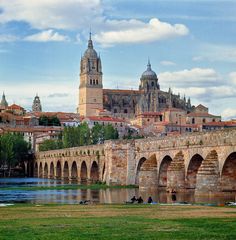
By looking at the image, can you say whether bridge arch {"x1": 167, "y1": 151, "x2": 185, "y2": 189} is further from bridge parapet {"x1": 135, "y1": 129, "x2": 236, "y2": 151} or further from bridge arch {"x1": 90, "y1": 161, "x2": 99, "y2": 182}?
bridge arch {"x1": 90, "y1": 161, "x2": 99, "y2": 182}

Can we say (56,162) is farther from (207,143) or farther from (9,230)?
(9,230)

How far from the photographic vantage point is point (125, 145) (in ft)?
230

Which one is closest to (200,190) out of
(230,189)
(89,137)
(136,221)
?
(230,189)

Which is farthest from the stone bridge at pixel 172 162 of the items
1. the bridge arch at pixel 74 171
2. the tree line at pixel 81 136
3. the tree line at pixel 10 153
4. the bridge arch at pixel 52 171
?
the tree line at pixel 81 136

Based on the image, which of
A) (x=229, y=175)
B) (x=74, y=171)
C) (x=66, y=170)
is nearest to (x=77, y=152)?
(x=74, y=171)

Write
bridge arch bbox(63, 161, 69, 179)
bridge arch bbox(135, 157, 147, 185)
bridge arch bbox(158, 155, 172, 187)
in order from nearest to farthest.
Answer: bridge arch bbox(158, 155, 172, 187) → bridge arch bbox(135, 157, 147, 185) → bridge arch bbox(63, 161, 69, 179)

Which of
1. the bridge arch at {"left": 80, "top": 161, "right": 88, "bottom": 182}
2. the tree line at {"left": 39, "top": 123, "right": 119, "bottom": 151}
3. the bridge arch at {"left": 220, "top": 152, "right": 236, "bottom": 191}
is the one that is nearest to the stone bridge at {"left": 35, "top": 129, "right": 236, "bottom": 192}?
the bridge arch at {"left": 220, "top": 152, "right": 236, "bottom": 191}

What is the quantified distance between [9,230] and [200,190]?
90.7 feet

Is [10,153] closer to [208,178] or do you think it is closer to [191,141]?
[191,141]

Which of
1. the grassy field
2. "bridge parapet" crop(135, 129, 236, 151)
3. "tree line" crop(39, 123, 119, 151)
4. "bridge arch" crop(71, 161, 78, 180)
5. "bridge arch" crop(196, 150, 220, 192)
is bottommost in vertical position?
the grassy field

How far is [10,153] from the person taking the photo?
4877 inches

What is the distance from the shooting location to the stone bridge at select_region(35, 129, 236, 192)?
156 feet

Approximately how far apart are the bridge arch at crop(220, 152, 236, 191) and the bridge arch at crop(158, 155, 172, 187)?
591 inches

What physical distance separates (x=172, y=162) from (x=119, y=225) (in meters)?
34.2
